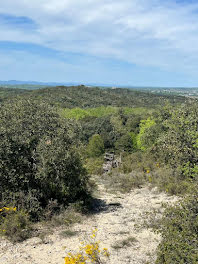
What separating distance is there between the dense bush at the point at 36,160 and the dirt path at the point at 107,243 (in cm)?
164

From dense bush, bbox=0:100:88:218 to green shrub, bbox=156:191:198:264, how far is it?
17.6ft

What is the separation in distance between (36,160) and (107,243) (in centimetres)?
442

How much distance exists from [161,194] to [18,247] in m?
8.70

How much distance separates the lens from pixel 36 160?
34.4 feet

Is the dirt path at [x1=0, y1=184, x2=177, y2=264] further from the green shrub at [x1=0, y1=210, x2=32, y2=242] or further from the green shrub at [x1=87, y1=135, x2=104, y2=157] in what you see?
the green shrub at [x1=87, y1=135, x2=104, y2=157]

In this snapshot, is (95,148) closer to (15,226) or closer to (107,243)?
(15,226)

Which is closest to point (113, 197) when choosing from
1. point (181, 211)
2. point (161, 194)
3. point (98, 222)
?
point (161, 194)

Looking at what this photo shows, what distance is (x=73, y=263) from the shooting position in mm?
6176

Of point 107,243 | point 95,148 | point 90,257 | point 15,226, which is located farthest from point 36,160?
point 95,148

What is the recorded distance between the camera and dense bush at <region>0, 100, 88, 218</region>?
10016 millimetres

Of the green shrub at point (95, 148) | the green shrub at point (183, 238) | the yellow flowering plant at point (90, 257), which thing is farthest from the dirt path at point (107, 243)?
the green shrub at point (95, 148)

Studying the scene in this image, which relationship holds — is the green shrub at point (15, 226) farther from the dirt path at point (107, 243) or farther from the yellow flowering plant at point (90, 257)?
the yellow flowering plant at point (90, 257)

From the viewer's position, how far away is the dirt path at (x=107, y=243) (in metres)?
7.29

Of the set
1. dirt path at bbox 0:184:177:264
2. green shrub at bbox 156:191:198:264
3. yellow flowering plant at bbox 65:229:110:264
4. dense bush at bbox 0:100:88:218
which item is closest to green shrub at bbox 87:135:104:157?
dirt path at bbox 0:184:177:264
